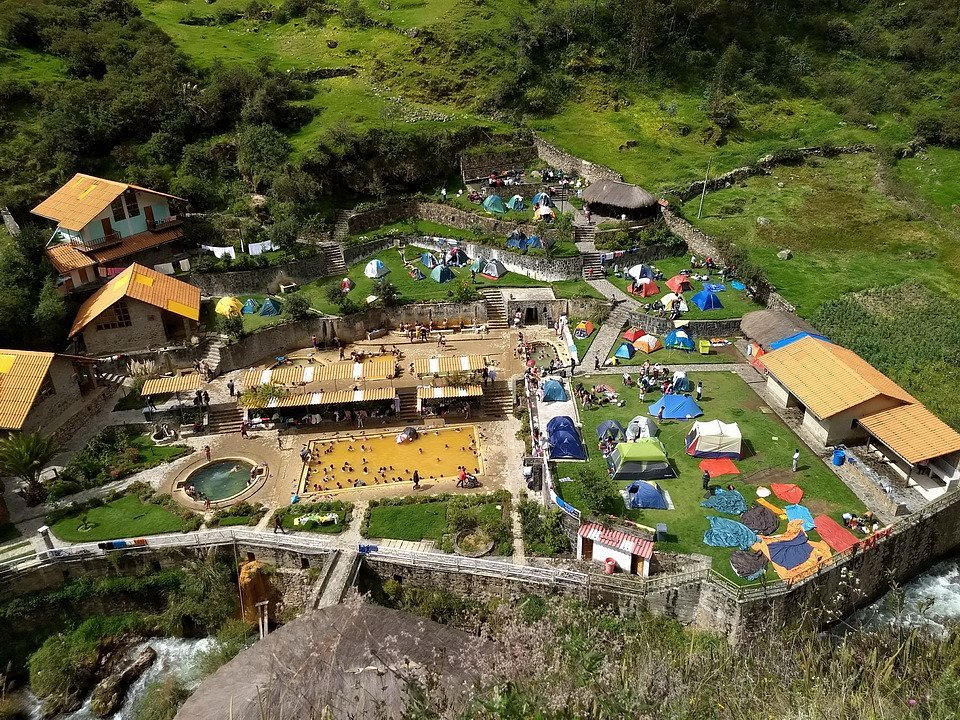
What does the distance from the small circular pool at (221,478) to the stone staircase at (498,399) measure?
12811 millimetres

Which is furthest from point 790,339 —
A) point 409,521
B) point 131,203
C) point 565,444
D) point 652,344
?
point 131,203

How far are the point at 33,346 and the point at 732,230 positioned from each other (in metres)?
46.1

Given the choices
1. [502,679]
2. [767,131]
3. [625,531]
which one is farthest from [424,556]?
[767,131]

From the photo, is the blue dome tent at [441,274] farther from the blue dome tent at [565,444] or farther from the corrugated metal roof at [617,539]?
the corrugated metal roof at [617,539]

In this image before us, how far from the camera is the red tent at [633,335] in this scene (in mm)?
39469

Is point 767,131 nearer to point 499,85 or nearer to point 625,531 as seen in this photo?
point 499,85

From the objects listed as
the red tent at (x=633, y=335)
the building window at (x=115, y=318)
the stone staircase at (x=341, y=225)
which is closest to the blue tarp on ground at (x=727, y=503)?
the red tent at (x=633, y=335)

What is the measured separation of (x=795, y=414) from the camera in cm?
3256

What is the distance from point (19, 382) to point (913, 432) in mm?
41145

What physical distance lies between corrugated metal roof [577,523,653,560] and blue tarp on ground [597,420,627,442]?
6.29 m

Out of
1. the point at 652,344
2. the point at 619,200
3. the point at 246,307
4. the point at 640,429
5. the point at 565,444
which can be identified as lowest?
the point at 246,307

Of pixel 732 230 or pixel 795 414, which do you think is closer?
pixel 795 414

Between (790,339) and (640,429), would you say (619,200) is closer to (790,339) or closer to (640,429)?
(790,339)

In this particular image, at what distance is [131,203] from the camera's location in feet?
141
